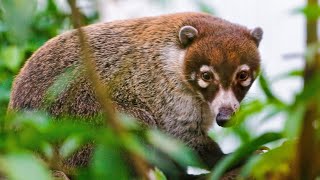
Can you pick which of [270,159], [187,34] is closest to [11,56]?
[187,34]

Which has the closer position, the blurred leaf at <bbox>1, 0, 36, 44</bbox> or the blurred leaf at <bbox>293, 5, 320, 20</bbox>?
the blurred leaf at <bbox>1, 0, 36, 44</bbox>

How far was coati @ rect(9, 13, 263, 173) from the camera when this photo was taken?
5395mm

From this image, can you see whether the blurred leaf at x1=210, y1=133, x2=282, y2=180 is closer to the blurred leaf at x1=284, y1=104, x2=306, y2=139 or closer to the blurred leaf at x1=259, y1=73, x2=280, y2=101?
the blurred leaf at x1=259, y1=73, x2=280, y2=101

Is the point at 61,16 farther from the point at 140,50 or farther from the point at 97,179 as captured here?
the point at 97,179

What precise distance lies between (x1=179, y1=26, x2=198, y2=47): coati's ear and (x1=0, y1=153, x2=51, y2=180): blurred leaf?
14.0 feet

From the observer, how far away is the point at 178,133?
5.73 meters

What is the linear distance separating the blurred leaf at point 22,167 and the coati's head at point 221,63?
3541 mm

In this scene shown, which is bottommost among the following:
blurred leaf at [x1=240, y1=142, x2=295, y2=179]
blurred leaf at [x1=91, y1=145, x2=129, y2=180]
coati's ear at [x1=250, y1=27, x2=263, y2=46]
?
coati's ear at [x1=250, y1=27, x2=263, y2=46]

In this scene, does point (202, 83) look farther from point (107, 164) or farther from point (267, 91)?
point (107, 164)

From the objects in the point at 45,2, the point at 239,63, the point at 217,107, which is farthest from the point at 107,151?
the point at 45,2

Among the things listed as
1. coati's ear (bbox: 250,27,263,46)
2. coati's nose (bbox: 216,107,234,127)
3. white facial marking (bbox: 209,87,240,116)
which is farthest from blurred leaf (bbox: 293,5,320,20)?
coati's ear (bbox: 250,27,263,46)

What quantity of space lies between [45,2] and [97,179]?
470 cm

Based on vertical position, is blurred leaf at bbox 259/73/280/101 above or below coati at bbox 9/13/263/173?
above

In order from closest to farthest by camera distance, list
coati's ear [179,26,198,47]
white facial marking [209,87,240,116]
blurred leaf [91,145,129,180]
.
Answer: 1. blurred leaf [91,145,129,180]
2. white facial marking [209,87,240,116]
3. coati's ear [179,26,198,47]
